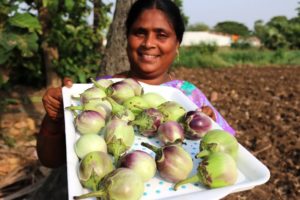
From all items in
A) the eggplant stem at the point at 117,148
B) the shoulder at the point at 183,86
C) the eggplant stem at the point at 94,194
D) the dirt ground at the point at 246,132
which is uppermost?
the shoulder at the point at 183,86

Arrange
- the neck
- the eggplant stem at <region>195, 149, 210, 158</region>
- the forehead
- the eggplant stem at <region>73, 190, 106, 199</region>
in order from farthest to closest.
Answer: the neck
the forehead
the eggplant stem at <region>195, 149, 210, 158</region>
the eggplant stem at <region>73, 190, 106, 199</region>

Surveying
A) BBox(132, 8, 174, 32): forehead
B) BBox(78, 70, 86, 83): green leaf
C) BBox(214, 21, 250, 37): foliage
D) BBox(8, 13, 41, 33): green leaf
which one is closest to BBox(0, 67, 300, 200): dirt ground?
BBox(78, 70, 86, 83): green leaf

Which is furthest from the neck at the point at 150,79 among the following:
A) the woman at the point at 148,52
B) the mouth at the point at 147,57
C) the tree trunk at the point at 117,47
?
the tree trunk at the point at 117,47

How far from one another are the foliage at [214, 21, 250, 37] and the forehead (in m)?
58.3

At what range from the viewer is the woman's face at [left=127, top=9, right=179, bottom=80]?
257 cm

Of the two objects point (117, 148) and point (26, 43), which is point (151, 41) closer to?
point (117, 148)

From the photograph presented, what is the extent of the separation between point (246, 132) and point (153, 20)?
4.80 m

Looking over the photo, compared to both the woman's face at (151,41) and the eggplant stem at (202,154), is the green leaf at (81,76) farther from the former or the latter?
the eggplant stem at (202,154)

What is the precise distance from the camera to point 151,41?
2.57 m

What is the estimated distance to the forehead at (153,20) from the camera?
255 cm


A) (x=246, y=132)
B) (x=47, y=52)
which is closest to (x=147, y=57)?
(x=246, y=132)

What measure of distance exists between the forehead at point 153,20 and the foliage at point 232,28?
191ft

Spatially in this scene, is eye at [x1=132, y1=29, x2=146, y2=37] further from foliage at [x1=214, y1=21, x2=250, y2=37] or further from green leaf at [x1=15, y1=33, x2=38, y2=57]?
foliage at [x1=214, y1=21, x2=250, y2=37]

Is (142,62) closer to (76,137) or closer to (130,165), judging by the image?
(76,137)
